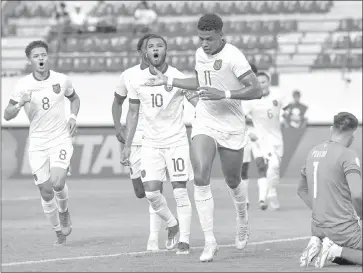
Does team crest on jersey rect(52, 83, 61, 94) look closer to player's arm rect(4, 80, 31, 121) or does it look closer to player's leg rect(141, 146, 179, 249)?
player's arm rect(4, 80, 31, 121)

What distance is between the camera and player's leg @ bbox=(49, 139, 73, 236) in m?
13.1

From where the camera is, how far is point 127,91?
1277cm

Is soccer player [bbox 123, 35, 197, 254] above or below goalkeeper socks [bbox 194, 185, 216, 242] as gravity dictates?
above

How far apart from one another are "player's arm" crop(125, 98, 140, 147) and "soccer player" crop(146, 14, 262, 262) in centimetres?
113

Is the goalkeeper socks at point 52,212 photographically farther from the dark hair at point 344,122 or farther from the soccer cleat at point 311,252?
the dark hair at point 344,122

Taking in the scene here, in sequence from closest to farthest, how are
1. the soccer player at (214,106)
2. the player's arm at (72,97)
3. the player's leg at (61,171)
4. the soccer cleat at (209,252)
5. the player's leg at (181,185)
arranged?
the soccer cleat at (209,252) < the soccer player at (214,106) < the player's leg at (181,185) < the player's leg at (61,171) < the player's arm at (72,97)

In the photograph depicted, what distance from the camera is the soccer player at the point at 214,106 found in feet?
34.7

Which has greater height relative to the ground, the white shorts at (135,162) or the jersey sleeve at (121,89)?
the jersey sleeve at (121,89)

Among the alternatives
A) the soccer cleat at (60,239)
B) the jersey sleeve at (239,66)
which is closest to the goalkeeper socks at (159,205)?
the soccer cleat at (60,239)

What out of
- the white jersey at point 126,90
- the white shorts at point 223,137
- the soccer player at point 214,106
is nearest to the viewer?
the soccer player at point 214,106

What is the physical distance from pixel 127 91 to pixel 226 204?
273 inches

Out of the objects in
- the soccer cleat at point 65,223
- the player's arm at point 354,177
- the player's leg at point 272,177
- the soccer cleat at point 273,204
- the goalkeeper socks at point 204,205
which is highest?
the player's arm at point 354,177

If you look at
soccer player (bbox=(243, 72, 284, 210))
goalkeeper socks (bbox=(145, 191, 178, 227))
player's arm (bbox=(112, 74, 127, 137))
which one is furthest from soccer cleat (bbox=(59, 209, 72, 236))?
soccer player (bbox=(243, 72, 284, 210))

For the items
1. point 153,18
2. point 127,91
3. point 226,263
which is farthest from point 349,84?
point 226,263
